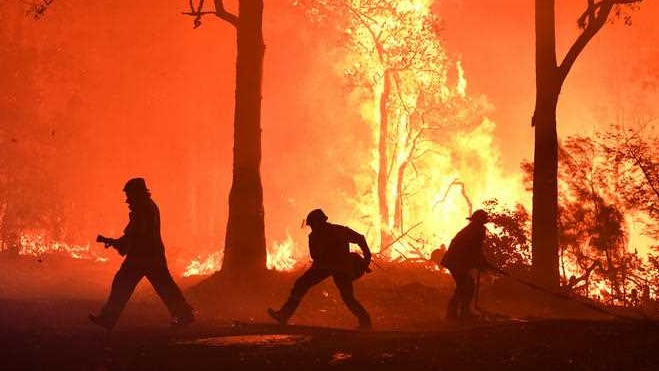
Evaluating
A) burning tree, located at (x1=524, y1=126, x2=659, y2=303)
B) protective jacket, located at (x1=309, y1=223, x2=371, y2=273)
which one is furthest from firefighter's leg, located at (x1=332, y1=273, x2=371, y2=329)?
burning tree, located at (x1=524, y1=126, x2=659, y2=303)

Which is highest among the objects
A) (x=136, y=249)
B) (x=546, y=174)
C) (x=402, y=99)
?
(x=402, y=99)

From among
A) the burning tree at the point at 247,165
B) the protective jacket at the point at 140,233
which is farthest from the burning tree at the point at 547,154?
the protective jacket at the point at 140,233

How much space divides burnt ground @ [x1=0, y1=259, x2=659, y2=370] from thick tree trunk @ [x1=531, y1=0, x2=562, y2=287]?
0.82 m

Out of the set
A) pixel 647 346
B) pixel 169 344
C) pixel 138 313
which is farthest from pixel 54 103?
pixel 647 346

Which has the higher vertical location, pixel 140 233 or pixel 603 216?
pixel 603 216

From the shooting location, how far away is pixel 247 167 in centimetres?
1898

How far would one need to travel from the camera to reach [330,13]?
37625 millimetres

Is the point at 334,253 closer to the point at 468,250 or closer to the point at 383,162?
the point at 468,250

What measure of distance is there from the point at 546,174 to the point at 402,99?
17264 millimetres

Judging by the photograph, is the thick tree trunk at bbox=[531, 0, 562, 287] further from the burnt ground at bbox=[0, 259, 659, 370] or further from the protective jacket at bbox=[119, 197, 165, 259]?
the protective jacket at bbox=[119, 197, 165, 259]

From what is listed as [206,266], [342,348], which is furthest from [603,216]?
[342,348]

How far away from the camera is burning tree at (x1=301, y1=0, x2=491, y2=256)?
33.5 metres

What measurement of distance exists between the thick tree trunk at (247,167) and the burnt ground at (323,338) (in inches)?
35.4

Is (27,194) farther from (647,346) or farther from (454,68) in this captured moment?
(647,346)
